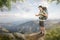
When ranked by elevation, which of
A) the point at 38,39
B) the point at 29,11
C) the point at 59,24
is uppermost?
the point at 29,11

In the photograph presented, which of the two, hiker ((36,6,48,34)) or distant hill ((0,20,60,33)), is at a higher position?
hiker ((36,6,48,34))

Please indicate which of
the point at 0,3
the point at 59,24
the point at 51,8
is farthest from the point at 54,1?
the point at 0,3

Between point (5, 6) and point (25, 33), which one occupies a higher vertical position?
point (5, 6)

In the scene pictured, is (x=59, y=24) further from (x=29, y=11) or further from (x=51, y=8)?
(x=29, y=11)

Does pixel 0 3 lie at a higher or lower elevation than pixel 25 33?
higher

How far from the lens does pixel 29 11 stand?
3578 millimetres

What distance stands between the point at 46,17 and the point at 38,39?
1.29 feet

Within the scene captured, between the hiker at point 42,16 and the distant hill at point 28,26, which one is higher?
the hiker at point 42,16

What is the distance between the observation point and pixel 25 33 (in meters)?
3.56

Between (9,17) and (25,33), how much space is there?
38 cm

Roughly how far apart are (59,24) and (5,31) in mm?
916

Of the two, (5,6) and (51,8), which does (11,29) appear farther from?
(51,8)

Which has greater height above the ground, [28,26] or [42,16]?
[42,16]

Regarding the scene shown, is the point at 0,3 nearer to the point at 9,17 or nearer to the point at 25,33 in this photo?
the point at 9,17
